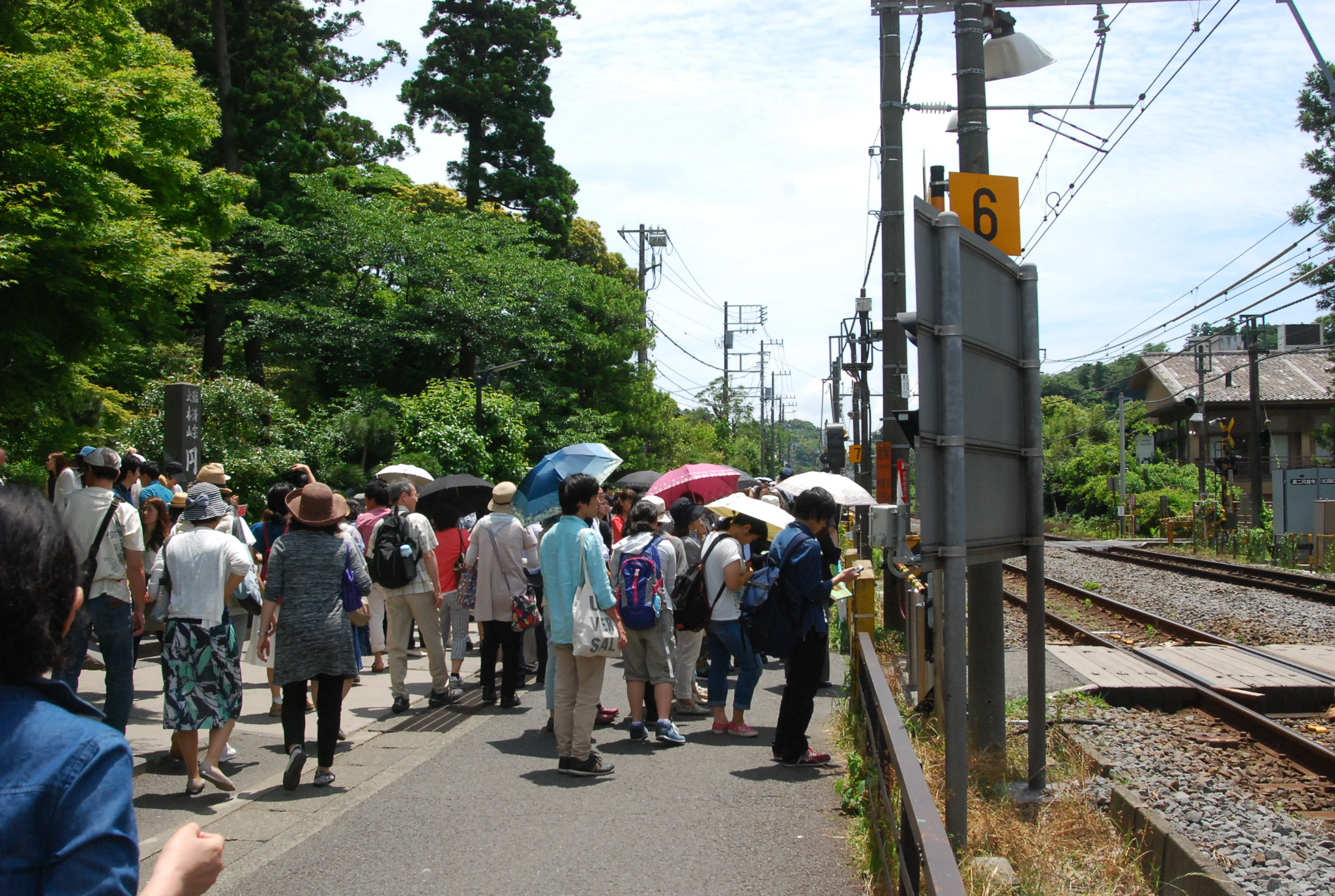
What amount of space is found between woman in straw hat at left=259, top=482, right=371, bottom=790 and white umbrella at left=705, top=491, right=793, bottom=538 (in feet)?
9.76

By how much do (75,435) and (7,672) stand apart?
17528 mm

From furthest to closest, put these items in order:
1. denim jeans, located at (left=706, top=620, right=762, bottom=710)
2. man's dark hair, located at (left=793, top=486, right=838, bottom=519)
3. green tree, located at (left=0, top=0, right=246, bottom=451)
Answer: green tree, located at (left=0, top=0, right=246, bottom=451) < denim jeans, located at (left=706, top=620, right=762, bottom=710) < man's dark hair, located at (left=793, top=486, right=838, bottom=519)

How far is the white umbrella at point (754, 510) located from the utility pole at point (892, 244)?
5.67 m

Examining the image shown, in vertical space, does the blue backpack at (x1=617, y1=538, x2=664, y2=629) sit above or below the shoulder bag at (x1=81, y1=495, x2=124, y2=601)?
below

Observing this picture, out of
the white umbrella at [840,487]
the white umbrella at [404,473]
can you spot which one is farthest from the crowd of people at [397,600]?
the white umbrella at [404,473]

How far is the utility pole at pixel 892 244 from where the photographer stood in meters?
14.0

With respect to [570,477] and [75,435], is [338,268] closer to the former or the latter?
[75,435]

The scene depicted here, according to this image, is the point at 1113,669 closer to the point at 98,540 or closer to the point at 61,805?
the point at 98,540

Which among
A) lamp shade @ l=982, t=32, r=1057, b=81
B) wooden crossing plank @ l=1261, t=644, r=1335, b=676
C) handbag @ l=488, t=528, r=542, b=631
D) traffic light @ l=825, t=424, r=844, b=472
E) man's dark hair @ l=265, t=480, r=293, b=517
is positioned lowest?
wooden crossing plank @ l=1261, t=644, r=1335, b=676

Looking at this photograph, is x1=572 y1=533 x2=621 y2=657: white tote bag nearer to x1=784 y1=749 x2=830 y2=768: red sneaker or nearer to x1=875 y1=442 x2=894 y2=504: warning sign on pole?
x1=784 y1=749 x2=830 y2=768: red sneaker

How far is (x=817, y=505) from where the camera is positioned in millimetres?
6980

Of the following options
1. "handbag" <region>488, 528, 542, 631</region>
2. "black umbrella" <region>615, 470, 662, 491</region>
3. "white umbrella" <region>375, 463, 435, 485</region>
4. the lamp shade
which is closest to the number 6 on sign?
the lamp shade

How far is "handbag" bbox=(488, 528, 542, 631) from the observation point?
852cm

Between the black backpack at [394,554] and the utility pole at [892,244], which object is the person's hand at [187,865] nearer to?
the black backpack at [394,554]
